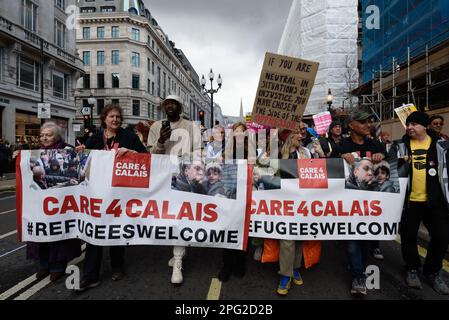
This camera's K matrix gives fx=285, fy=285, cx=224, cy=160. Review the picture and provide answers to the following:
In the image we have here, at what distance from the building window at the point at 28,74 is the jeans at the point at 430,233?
26.1 m

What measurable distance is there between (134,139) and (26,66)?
25407 millimetres

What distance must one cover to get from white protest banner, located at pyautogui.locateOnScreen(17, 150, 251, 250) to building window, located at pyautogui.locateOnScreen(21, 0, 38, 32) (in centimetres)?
2605

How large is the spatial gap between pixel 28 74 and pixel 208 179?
26176 mm

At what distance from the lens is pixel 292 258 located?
3117mm

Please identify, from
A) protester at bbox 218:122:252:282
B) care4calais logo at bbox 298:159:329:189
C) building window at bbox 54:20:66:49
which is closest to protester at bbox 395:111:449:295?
care4calais logo at bbox 298:159:329:189

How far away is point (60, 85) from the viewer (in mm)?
27875

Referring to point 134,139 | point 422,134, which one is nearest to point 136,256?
Answer: point 134,139

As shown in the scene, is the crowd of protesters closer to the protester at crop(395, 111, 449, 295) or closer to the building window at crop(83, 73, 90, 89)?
the protester at crop(395, 111, 449, 295)

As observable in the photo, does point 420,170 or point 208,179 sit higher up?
point 420,170

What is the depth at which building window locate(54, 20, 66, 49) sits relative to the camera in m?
27.1

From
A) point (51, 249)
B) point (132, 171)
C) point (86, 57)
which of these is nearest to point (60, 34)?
point (86, 57)

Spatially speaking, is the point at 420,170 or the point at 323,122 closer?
the point at 420,170

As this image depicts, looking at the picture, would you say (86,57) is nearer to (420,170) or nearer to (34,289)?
(34,289)

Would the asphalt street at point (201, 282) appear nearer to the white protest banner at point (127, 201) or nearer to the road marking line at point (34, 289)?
the road marking line at point (34, 289)
